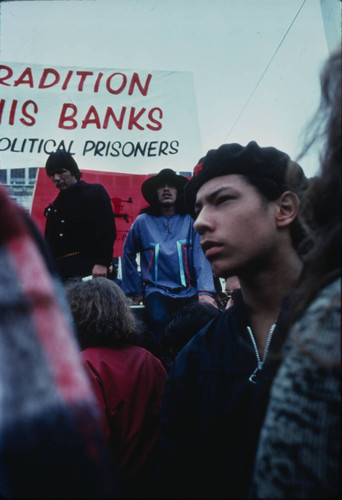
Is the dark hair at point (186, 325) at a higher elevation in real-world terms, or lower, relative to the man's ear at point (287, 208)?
lower

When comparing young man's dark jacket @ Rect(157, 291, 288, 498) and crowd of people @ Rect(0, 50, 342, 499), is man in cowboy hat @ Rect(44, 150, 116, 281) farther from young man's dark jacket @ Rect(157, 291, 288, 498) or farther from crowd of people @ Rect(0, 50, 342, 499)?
young man's dark jacket @ Rect(157, 291, 288, 498)

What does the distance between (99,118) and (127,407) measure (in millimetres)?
3298

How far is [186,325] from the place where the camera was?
2.46 metres

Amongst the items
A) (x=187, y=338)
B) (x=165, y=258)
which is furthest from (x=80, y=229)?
(x=187, y=338)

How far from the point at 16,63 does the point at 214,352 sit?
4033 mm

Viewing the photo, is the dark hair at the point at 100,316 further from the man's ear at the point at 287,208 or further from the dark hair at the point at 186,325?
the man's ear at the point at 287,208

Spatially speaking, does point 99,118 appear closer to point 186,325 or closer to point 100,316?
point 186,325

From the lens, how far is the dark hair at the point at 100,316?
2.12 m

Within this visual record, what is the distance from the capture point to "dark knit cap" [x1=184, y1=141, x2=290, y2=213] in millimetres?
1665

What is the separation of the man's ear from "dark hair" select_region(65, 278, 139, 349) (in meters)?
0.90

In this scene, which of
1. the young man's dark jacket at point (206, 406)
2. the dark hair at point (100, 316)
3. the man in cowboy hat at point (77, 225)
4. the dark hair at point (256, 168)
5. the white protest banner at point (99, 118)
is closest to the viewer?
the young man's dark jacket at point (206, 406)

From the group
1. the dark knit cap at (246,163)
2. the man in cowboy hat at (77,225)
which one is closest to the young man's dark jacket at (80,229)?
the man in cowboy hat at (77,225)

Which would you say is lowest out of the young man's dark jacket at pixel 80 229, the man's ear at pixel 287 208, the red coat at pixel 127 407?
the red coat at pixel 127 407

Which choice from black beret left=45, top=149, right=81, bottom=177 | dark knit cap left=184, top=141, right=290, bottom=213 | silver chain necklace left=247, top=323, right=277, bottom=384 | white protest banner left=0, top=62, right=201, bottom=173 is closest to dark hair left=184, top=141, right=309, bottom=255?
dark knit cap left=184, top=141, right=290, bottom=213
